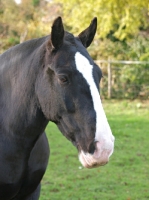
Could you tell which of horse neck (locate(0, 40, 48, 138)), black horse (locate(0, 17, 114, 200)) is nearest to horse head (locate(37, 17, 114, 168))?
black horse (locate(0, 17, 114, 200))

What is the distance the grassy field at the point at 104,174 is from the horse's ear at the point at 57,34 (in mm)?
3341

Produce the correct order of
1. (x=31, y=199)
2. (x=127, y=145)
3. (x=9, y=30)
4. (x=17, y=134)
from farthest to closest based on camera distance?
(x=9, y=30) → (x=127, y=145) → (x=31, y=199) → (x=17, y=134)

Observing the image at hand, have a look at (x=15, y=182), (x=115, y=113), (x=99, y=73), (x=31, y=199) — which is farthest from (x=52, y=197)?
(x=115, y=113)

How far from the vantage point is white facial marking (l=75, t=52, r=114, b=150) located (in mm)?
2662

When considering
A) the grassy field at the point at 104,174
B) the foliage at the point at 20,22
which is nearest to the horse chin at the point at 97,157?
the grassy field at the point at 104,174

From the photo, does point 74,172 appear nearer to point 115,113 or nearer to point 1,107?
point 1,107

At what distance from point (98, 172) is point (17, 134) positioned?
403cm

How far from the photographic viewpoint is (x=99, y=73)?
2967mm

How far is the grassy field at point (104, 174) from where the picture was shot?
6.05 meters

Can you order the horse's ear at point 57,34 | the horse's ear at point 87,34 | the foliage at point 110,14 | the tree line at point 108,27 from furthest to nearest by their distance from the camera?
the tree line at point 108,27 < the foliage at point 110,14 < the horse's ear at point 87,34 < the horse's ear at point 57,34

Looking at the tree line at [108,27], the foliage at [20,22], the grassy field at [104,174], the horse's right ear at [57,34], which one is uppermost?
the horse's right ear at [57,34]

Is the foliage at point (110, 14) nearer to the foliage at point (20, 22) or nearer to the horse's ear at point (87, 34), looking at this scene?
the foliage at point (20, 22)

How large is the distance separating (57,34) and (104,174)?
4401 mm

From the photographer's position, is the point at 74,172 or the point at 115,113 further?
the point at 115,113
